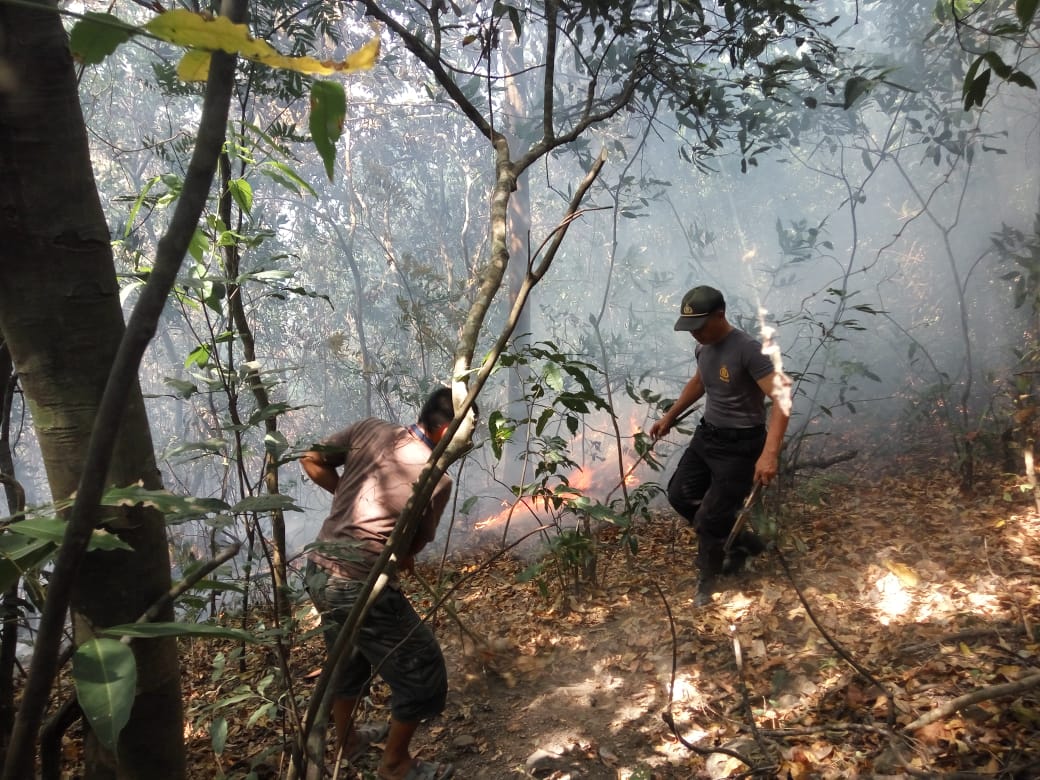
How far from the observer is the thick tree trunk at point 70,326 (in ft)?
2.92

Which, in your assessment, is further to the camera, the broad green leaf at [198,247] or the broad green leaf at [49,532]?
the broad green leaf at [198,247]

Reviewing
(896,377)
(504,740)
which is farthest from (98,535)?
(896,377)

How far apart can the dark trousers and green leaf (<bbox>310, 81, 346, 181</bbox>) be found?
3.62m

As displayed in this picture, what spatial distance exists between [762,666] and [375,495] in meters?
2.13

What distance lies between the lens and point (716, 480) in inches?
A: 154

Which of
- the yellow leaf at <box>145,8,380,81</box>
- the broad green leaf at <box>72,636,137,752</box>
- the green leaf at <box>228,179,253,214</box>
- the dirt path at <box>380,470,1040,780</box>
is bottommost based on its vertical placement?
the dirt path at <box>380,470,1040,780</box>

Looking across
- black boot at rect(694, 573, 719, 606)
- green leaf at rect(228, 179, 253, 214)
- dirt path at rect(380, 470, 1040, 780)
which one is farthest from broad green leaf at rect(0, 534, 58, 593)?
black boot at rect(694, 573, 719, 606)

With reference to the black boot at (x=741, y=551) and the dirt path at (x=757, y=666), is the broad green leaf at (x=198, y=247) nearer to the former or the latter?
the dirt path at (x=757, y=666)

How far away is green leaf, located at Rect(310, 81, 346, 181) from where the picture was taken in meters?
0.52

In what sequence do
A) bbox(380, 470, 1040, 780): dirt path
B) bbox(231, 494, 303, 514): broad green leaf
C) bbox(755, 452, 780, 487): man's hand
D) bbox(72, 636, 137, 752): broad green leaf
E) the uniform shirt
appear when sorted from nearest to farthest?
bbox(72, 636, 137, 752): broad green leaf → bbox(231, 494, 303, 514): broad green leaf → bbox(380, 470, 1040, 780): dirt path → the uniform shirt → bbox(755, 452, 780, 487): man's hand

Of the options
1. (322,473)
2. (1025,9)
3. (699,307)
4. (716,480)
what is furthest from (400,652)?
(1025,9)

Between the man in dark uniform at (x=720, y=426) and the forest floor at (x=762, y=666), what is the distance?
31 centimetres

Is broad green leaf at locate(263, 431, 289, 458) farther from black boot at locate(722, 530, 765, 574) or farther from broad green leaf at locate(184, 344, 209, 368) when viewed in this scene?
black boot at locate(722, 530, 765, 574)

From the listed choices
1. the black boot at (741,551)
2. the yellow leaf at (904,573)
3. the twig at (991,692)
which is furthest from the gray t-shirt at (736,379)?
the twig at (991,692)
